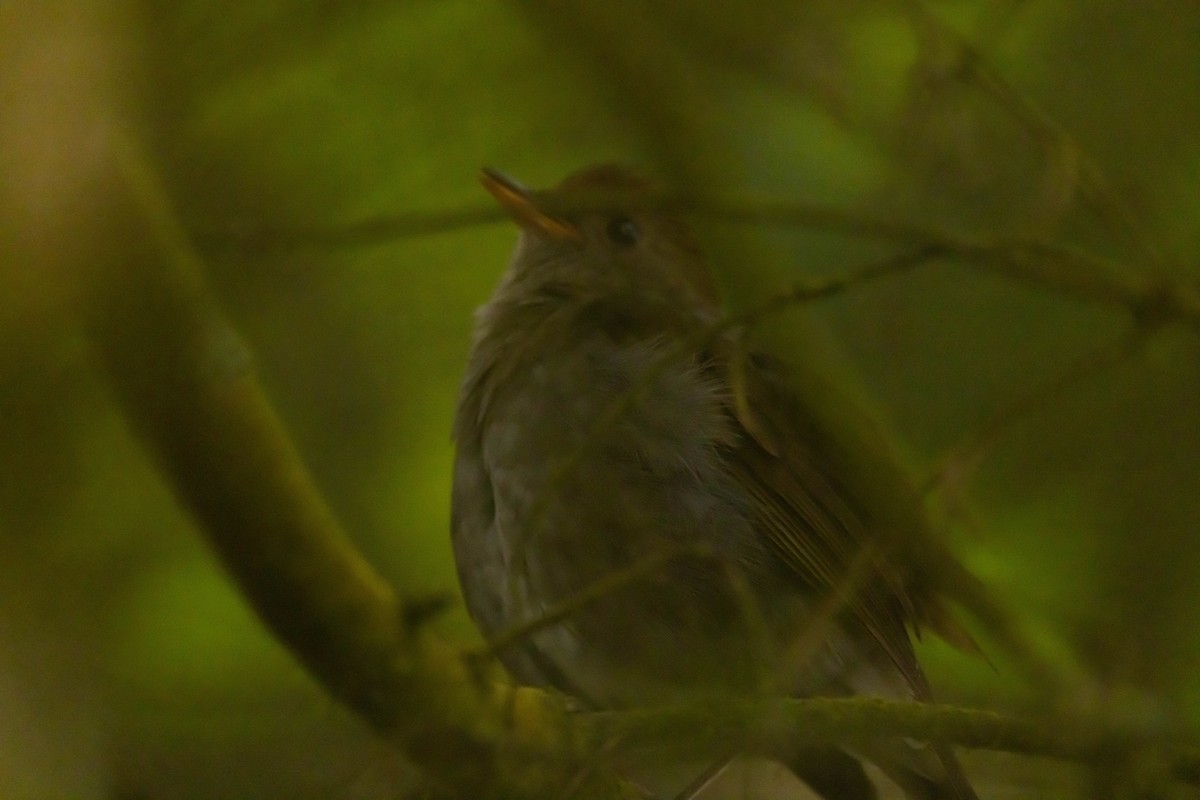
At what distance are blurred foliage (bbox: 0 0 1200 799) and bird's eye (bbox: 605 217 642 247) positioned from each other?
25 centimetres

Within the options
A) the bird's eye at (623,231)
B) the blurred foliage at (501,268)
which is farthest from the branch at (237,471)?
the bird's eye at (623,231)

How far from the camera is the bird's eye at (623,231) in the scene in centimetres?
452

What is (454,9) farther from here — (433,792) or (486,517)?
(433,792)

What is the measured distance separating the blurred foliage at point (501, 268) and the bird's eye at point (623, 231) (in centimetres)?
25

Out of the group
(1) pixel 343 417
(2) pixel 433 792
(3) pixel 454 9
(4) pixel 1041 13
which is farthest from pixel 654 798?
(4) pixel 1041 13

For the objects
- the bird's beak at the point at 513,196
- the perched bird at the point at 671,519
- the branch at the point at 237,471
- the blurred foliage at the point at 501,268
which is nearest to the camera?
the branch at the point at 237,471

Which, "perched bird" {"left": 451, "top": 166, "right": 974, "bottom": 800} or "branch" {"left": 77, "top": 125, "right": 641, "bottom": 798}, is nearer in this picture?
"branch" {"left": 77, "top": 125, "right": 641, "bottom": 798}

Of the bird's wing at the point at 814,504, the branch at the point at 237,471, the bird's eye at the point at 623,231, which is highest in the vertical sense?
the bird's eye at the point at 623,231

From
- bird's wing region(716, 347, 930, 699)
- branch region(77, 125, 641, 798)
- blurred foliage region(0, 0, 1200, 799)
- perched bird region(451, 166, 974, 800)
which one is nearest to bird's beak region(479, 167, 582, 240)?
perched bird region(451, 166, 974, 800)

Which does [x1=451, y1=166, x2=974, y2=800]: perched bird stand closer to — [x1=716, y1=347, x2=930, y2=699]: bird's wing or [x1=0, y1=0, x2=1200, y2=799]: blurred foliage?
[x1=716, y1=347, x2=930, y2=699]: bird's wing

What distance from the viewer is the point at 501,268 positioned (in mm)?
4746

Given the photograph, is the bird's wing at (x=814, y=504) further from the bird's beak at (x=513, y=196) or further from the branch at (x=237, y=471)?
the branch at (x=237, y=471)

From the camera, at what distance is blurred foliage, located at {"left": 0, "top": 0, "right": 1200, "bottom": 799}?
254 cm

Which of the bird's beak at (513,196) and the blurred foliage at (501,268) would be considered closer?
the blurred foliage at (501,268)
